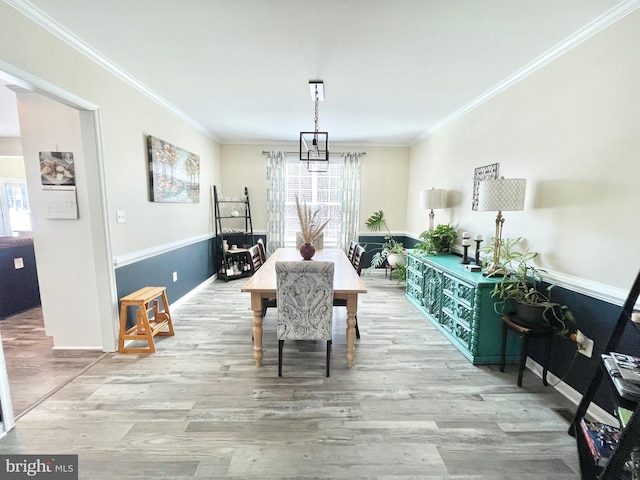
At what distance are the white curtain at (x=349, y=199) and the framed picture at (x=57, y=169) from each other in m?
4.02

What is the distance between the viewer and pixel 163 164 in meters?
3.24

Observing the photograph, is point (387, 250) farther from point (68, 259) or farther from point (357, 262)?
point (68, 259)

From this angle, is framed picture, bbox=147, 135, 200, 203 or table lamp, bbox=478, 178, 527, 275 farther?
framed picture, bbox=147, 135, 200, 203

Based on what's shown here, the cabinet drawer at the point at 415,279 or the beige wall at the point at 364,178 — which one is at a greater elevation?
the beige wall at the point at 364,178

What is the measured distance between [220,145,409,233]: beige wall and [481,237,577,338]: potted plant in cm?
315

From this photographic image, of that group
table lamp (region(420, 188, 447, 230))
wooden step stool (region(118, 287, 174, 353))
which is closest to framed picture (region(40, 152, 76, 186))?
wooden step stool (region(118, 287, 174, 353))

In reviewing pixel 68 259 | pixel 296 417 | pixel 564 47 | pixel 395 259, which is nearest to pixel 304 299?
pixel 296 417

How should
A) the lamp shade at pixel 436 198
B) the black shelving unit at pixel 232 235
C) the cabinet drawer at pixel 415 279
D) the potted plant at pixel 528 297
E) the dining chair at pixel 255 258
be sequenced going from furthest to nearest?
the black shelving unit at pixel 232 235, the lamp shade at pixel 436 198, the cabinet drawer at pixel 415 279, the dining chair at pixel 255 258, the potted plant at pixel 528 297

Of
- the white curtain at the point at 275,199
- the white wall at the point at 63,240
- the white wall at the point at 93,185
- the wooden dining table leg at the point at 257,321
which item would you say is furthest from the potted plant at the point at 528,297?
the white curtain at the point at 275,199

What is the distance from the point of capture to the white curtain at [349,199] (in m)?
5.32

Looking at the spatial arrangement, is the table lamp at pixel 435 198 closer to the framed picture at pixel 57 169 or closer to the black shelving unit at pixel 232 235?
the black shelving unit at pixel 232 235

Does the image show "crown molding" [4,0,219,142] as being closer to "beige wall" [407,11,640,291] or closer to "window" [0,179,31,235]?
"beige wall" [407,11,640,291]

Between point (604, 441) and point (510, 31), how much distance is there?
248 centimetres

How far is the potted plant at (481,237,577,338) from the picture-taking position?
77.7 inches
